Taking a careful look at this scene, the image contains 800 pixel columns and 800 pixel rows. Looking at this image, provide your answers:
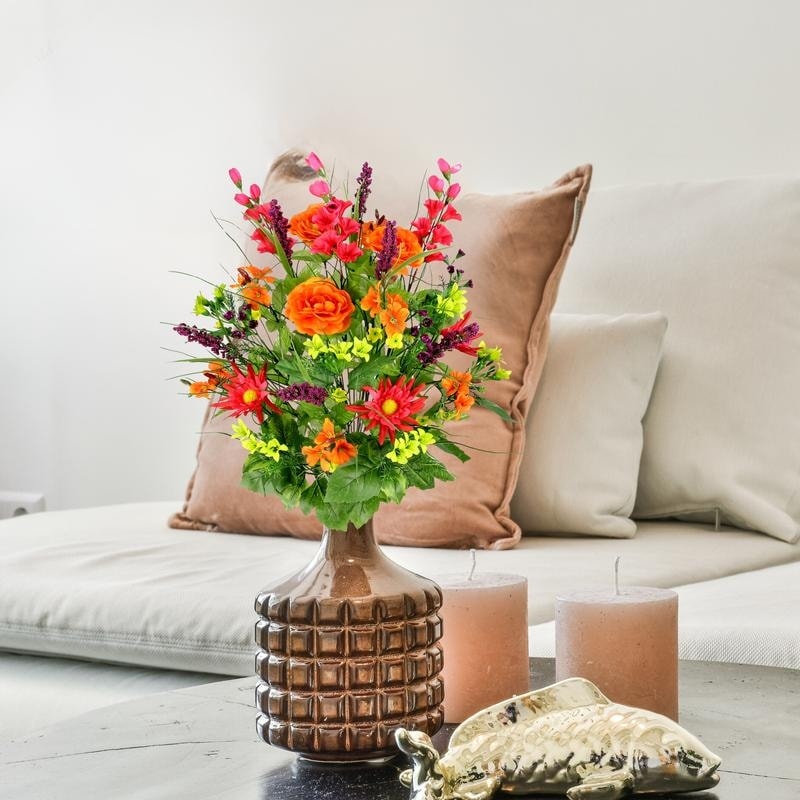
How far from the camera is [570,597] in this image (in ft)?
2.82

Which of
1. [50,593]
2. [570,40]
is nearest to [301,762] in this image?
[50,593]

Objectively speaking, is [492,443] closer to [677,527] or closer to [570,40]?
[677,527]

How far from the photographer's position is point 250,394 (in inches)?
30.4

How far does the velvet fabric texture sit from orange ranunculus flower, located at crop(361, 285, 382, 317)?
3.09 feet

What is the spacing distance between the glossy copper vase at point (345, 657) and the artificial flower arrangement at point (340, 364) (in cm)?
4

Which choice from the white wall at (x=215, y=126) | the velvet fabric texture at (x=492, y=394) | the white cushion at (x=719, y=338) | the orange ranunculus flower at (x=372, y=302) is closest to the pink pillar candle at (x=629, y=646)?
the orange ranunculus flower at (x=372, y=302)

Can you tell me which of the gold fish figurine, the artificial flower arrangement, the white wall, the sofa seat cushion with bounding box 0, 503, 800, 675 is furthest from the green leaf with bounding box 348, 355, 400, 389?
the white wall

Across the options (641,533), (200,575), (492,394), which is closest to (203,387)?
(200,575)

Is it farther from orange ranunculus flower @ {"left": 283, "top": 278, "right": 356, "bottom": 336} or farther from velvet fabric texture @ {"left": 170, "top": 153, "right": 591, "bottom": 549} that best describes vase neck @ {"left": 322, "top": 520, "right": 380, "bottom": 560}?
velvet fabric texture @ {"left": 170, "top": 153, "right": 591, "bottom": 549}

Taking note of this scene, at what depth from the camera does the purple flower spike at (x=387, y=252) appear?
770 millimetres

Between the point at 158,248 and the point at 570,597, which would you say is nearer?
the point at 570,597

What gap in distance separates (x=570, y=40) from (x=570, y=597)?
178 cm

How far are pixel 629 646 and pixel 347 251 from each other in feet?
1.10

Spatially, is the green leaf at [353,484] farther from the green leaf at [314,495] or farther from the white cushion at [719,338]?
the white cushion at [719,338]
